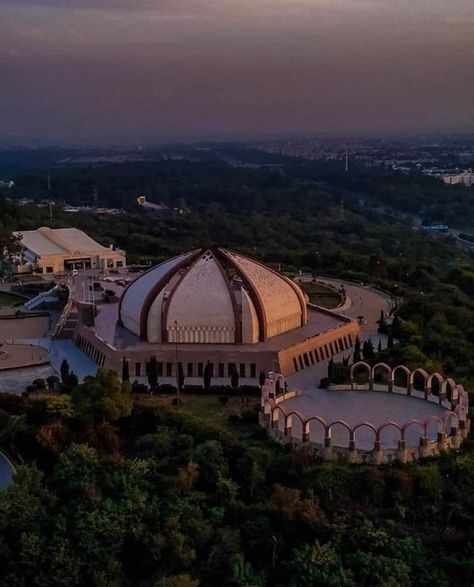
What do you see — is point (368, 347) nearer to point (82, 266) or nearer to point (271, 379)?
point (271, 379)

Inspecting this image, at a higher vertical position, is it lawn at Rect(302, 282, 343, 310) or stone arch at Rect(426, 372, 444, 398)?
stone arch at Rect(426, 372, 444, 398)

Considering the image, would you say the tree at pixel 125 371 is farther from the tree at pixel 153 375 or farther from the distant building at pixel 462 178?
the distant building at pixel 462 178

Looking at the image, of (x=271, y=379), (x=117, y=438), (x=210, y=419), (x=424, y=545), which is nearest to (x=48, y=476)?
(x=117, y=438)

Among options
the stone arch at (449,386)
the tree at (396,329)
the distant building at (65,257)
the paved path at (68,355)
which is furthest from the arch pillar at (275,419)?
the distant building at (65,257)

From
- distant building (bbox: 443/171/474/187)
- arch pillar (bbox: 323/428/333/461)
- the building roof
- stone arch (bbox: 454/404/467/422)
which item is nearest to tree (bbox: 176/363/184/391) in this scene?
arch pillar (bbox: 323/428/333/461)

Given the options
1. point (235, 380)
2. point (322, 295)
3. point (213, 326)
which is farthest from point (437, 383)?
point (322, 295)

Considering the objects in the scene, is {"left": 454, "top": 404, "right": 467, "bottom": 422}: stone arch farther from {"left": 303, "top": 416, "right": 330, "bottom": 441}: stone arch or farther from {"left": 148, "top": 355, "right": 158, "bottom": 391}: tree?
{"left": 148, "top": 355, "right": 158, "bottom": 391}: tree

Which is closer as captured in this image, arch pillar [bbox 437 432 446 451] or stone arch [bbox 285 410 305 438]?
arch pillar [bbox 437 432 446 451]

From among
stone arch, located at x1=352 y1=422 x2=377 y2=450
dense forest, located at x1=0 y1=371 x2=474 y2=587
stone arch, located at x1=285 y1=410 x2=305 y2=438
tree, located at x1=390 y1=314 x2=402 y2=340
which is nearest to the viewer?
dense forest, located at x1=0 y1=371 x2=474 y2=587
